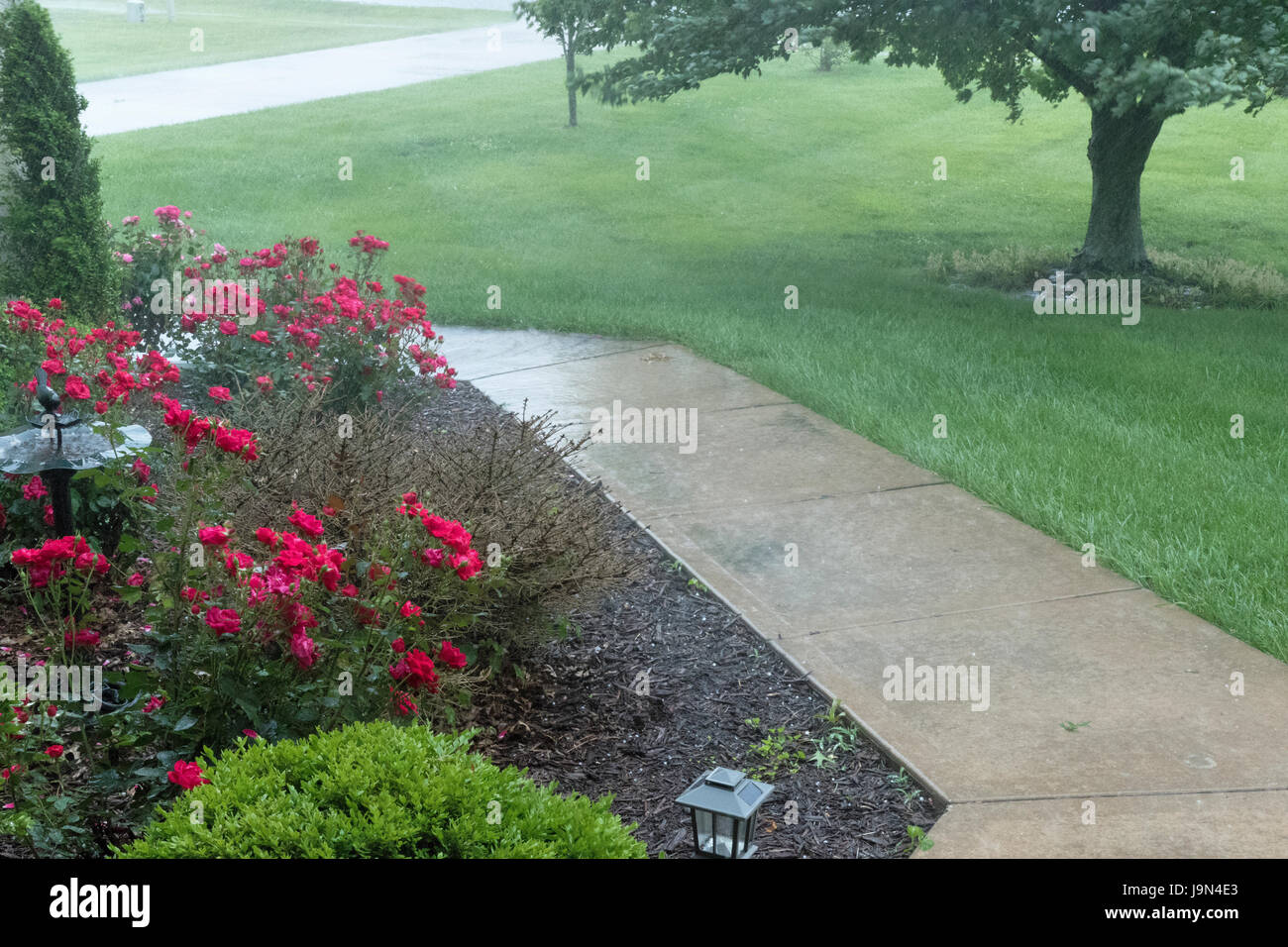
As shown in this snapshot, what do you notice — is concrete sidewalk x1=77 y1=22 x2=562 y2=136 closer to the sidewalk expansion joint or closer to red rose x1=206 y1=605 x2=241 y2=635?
red rose x1=206 y1=605 x2=241 y2=635

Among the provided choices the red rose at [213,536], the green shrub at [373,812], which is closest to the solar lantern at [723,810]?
the green shrub at [373,812]

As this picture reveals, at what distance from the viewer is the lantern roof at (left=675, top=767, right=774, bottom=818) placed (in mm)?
3029

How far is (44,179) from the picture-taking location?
7738 millimetres

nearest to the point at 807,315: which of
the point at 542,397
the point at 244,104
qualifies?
the point at 542,397

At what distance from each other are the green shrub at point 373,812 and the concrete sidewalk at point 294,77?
21.6m

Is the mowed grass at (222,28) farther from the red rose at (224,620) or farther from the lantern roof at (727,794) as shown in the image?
the lantern roof at (727,794)

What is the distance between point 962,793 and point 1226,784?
82cm

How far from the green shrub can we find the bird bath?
5.57 feet

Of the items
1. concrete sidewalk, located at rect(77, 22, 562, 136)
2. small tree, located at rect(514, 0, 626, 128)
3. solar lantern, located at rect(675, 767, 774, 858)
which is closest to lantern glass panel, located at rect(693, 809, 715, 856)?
solar lantern, located at rect(675, 767, 774, 858)

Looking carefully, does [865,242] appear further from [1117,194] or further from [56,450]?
[56,450]

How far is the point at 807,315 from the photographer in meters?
10.7

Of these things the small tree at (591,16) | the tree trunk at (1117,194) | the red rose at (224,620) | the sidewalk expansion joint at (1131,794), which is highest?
the small tree at (591,16)

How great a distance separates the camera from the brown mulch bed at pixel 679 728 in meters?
3.47
